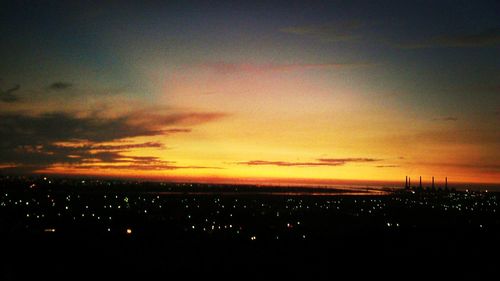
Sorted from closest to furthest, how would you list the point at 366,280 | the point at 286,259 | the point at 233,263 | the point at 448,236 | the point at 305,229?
the point at 366,280, the point at 233,263, the point at 286,259, the point at 448,236, the point at 305,229

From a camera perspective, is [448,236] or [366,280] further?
[448,236]

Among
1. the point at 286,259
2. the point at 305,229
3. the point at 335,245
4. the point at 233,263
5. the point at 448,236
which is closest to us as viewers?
the point at 233,263

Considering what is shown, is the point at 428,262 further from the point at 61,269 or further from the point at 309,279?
the point at 61,269

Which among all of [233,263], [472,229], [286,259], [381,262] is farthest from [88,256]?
[472,229]

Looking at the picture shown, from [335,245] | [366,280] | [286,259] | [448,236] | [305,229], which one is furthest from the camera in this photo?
[305,229]

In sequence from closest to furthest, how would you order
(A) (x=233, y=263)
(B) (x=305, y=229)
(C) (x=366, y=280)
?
1. (C) (x=366, y=280)
2. (A) (x=233, y=263)
3. (B) (x=305, y=229)

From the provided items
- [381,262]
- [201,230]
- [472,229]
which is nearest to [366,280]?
[381,262]

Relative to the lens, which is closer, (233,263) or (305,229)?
(233,263)

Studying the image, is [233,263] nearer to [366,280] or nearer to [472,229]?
[366,280]
